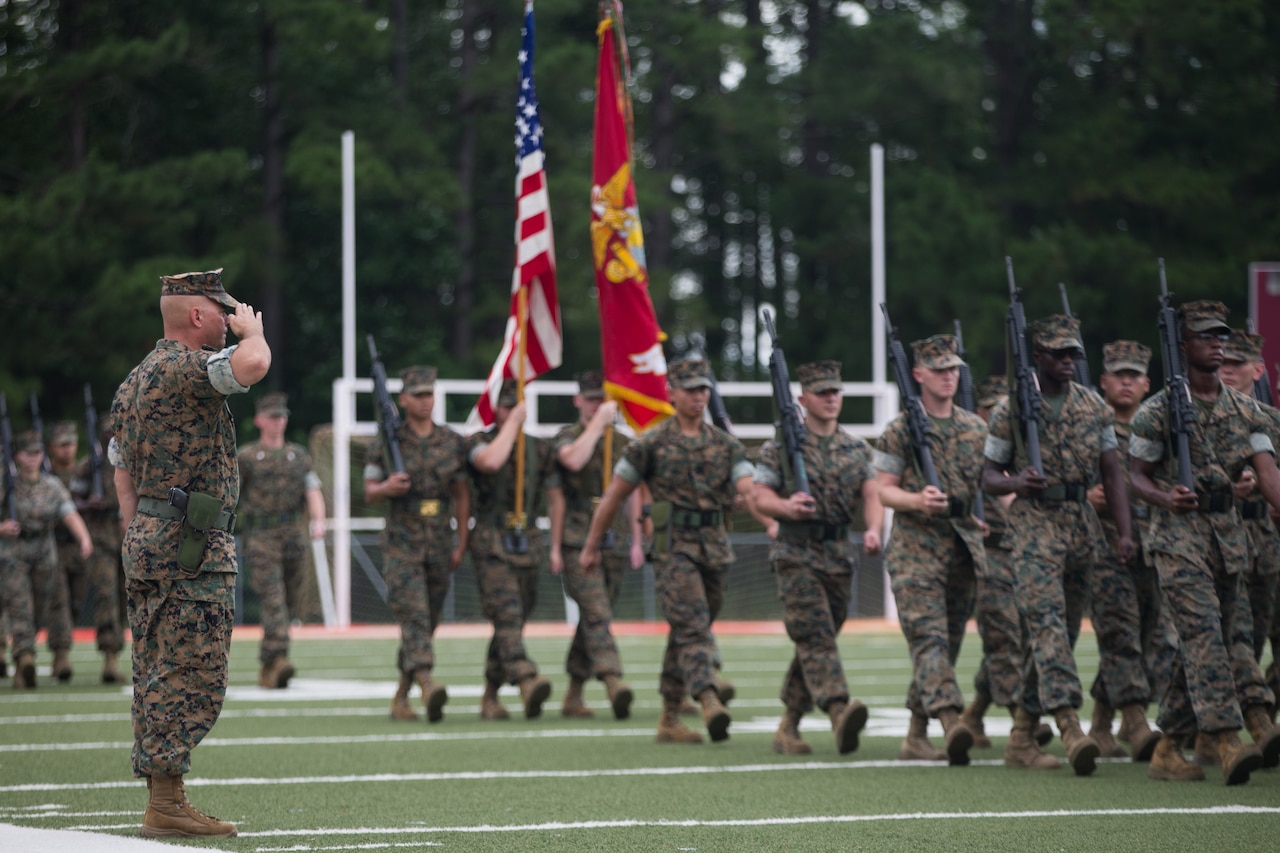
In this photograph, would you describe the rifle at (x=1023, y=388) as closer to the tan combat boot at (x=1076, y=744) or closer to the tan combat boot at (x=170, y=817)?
the tan combat boot at (x=1076, y=744)

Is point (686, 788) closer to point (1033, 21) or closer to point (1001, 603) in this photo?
point (1001, 603)

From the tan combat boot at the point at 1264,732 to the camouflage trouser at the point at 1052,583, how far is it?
0.86 m

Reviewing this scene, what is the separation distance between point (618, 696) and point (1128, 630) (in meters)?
4.43

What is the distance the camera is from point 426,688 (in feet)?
44.7

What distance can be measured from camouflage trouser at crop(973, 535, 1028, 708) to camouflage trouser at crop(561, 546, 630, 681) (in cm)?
341

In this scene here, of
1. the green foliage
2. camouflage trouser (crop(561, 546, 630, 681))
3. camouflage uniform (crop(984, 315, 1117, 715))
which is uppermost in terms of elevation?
the green foliage

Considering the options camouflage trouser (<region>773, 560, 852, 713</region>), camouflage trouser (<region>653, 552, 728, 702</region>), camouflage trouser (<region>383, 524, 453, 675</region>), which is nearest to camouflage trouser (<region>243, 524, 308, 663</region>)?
camouflage trouser (<region>383, 524, 453, 675</region>)

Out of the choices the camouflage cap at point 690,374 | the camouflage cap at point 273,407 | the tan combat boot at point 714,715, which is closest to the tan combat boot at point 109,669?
the camouflage cap at point 273,407

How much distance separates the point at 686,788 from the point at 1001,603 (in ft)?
7.86

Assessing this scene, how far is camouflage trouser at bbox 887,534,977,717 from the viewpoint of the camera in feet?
34.2

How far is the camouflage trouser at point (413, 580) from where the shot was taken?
13.6 m

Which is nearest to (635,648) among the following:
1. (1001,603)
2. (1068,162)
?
(1001,603)

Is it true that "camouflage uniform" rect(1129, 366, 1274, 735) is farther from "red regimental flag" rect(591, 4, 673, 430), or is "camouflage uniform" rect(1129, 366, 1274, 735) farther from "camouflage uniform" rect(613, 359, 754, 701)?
"red regimental flag" rect(591, 4, 673, 430)

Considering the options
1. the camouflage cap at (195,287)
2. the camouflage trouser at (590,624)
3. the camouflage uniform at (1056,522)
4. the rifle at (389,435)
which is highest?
the camouflage cap at (195,287)
